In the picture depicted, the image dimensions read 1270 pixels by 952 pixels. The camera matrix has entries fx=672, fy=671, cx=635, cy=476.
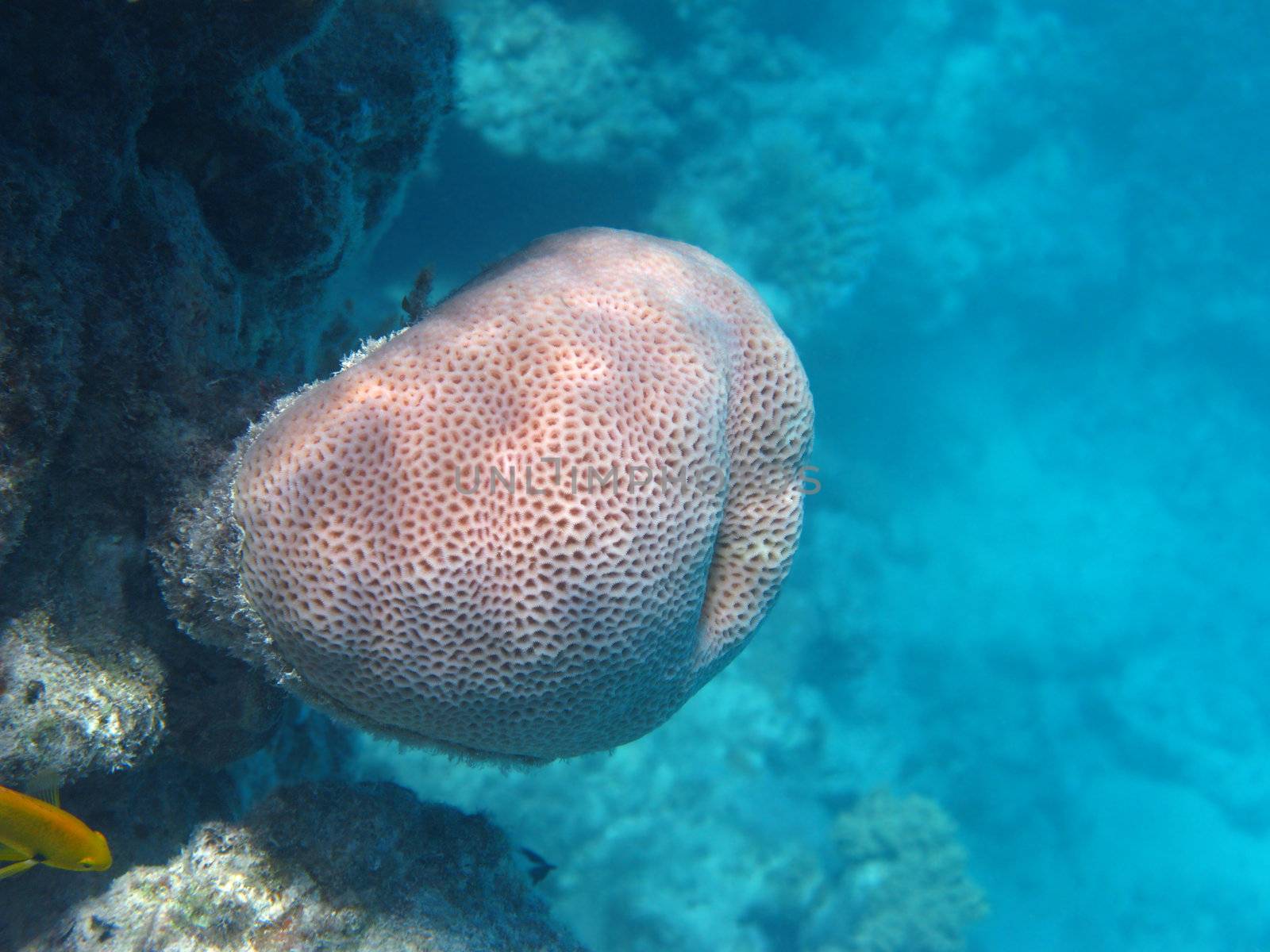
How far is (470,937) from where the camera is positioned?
3244 millimetres

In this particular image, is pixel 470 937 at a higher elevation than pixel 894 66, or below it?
below

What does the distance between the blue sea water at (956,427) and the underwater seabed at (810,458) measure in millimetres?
95

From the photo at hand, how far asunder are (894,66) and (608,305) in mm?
15469

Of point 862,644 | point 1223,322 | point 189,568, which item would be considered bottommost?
point 862,644

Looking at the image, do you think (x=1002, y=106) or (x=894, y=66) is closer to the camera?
(x=894, y=66)

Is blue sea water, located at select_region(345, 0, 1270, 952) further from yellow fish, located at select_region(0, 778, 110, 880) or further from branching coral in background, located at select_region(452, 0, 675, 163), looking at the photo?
yellow fish, located at select_region(0, 778, 110, 880)

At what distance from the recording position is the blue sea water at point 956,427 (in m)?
10.0

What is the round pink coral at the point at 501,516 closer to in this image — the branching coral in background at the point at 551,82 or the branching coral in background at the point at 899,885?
the branching coral in background at the point at 551,82

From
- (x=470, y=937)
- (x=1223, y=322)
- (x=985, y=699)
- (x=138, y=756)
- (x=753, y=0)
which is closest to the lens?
(x=138, y=756)

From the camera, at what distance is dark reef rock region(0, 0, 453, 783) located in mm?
2223

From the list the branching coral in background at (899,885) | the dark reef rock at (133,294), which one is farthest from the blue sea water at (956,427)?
the dark reef rock at (133,294)

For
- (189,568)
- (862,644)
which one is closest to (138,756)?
(189,568)

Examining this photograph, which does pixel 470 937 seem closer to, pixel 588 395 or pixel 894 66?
pixel 588 395

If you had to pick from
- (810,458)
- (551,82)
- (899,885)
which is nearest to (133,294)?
(810,458)
